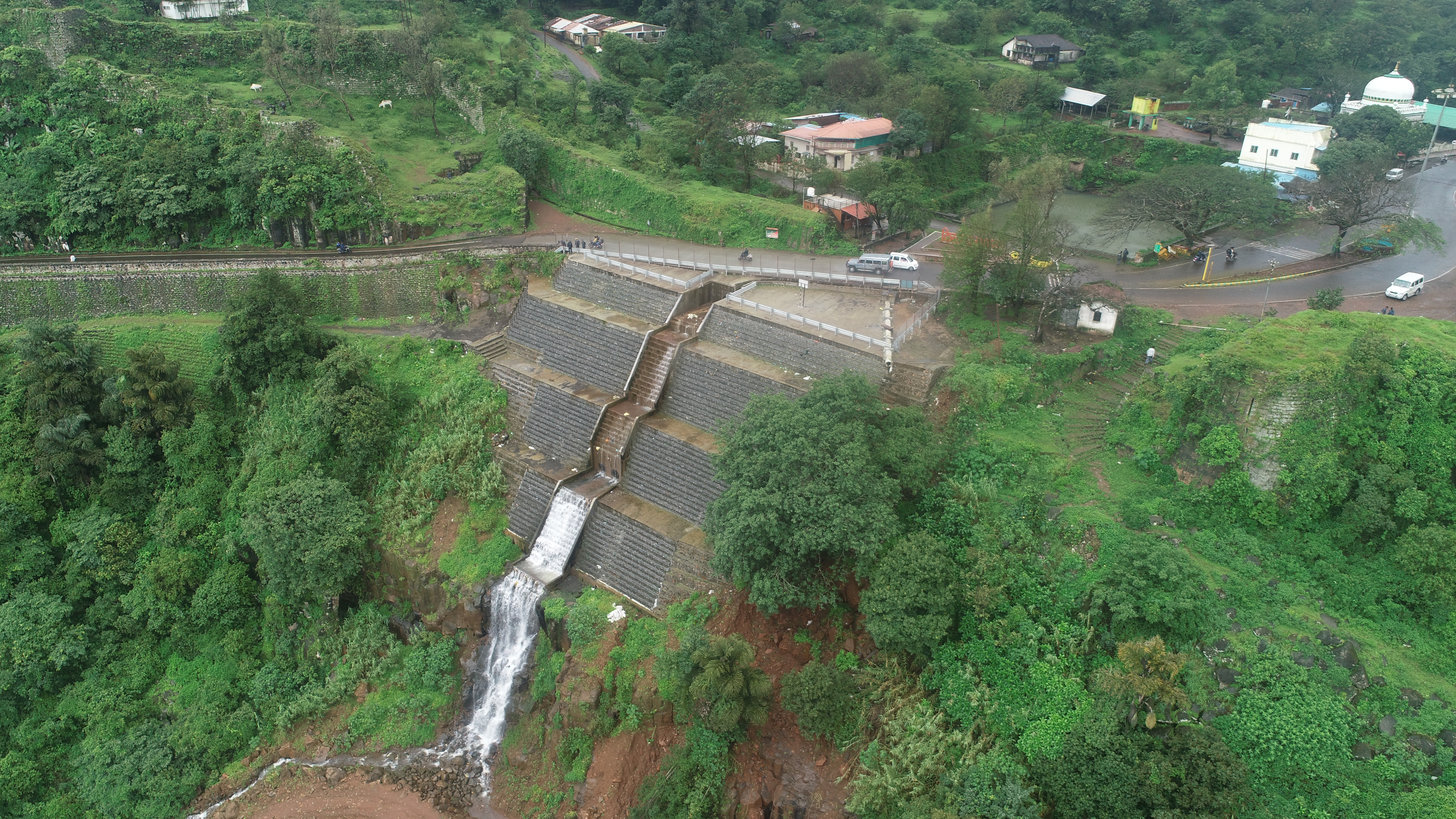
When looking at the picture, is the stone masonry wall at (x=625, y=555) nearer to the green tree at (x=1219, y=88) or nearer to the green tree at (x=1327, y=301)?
the green tree at (x=1327, y=301)

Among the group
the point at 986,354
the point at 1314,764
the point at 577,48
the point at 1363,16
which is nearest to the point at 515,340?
the point at 986,354

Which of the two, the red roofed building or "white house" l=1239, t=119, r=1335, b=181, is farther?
the red roofed building

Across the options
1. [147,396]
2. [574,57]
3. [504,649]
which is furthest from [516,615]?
[574,57]

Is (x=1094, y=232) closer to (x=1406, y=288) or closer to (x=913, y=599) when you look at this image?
(x=1406, y=288)

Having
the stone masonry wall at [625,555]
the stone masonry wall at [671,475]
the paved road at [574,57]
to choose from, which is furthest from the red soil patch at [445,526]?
the paved road at [574,57]

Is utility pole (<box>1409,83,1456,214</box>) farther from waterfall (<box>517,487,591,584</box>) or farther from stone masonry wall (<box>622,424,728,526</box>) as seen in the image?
waterfall (<box>517,487,591,584</box>)

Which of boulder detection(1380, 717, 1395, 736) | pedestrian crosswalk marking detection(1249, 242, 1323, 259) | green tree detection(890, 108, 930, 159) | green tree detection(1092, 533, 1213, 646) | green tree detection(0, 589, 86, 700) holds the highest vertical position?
green tree detection(890, 108, 930, 159)

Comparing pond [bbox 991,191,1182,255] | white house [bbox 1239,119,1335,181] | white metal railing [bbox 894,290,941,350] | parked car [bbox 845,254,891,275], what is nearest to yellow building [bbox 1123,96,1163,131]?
white house [bbox 1239,119,1335,181]
